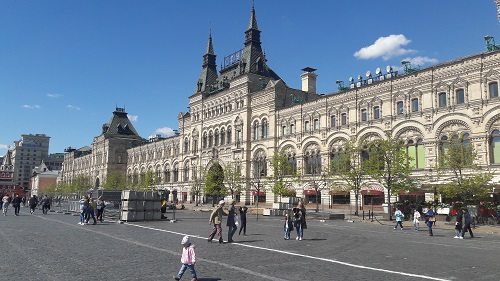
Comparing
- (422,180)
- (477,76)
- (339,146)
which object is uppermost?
(477,76)

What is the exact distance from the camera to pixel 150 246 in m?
17.3

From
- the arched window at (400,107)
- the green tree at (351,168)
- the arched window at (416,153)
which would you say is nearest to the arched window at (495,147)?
the arched window at (416,153)

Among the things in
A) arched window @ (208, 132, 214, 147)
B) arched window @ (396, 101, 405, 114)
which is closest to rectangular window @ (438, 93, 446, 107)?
arched window @ (396, 101, 405, 114)

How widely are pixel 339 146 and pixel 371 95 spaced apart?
7298mm

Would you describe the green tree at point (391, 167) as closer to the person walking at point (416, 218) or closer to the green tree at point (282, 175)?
the person walking at point (416, 218)

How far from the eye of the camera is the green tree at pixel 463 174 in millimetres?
31344

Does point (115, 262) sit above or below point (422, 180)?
below

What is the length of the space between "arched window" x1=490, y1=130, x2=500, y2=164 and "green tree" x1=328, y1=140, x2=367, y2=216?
10946 mm

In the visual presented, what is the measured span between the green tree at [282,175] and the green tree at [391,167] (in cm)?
Answer: 1358

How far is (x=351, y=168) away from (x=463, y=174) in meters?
12.4

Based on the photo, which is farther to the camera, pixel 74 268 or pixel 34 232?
pixel 34 232

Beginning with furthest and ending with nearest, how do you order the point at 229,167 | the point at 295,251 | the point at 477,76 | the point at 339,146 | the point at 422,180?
the point at 229,167 → the point at 339,146 → the point at 422,180 → the point at 477,76 → the point at 295,251

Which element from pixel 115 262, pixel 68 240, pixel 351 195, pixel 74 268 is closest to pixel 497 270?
pixel 115 262

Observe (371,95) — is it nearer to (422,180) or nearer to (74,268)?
(422,180)
